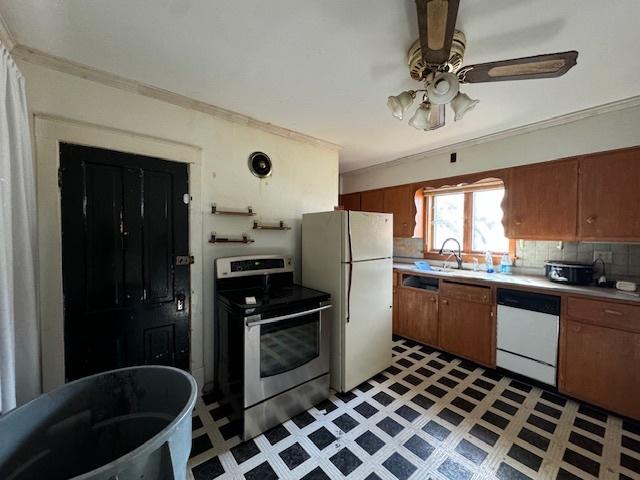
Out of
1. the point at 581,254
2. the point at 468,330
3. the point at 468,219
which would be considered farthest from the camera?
the point at 468,219

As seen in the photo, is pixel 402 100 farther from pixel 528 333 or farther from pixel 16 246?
pixel 528 333

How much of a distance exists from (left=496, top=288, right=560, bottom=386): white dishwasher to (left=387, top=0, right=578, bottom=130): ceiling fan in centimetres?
180

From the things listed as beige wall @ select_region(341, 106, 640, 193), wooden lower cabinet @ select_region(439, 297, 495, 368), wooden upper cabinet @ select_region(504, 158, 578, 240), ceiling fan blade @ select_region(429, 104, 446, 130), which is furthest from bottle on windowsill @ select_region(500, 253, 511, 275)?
ceiling fan blade @ select_region(429, 104, 446, 130)

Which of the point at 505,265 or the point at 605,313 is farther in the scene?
the point at 505,265

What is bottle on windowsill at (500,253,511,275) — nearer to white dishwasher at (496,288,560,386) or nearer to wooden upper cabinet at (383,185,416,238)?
white dishwasher at (496,288,560,386)

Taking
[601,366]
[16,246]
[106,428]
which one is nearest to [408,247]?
[601,366]

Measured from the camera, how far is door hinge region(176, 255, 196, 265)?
2.03 meters

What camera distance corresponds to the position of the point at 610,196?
2.14 metres

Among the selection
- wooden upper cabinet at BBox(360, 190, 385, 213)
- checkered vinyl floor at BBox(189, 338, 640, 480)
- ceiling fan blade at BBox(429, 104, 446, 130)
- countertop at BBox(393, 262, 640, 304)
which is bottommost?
checkered vinyl floor at BBox(189, 338, 640, 480)

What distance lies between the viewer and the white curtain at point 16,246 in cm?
112

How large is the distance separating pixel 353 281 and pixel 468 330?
1.42m

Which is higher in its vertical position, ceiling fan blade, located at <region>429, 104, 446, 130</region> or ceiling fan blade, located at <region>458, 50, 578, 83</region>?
ceiling fan blade, located at <region>458, 50, 578, 83</region>

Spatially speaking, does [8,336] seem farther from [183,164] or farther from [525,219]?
[525,219]

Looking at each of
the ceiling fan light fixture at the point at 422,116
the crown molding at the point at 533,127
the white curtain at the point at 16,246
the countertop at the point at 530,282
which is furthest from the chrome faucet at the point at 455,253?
the white curtain at the point at 16,246
